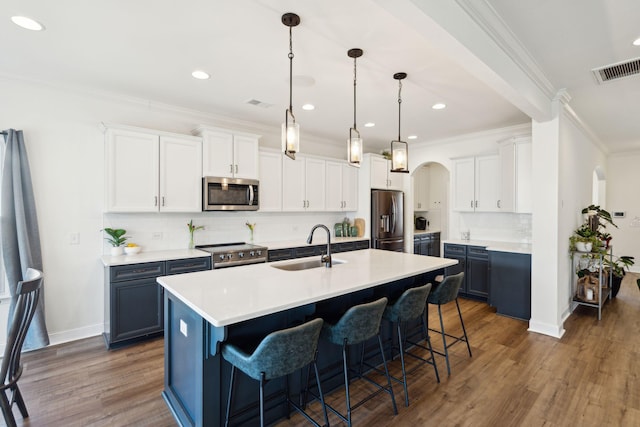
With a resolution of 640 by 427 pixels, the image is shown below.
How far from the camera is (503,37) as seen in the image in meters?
2.32

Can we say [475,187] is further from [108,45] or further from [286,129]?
[108,45]

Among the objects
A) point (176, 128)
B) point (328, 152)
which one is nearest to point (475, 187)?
point (328, 152)

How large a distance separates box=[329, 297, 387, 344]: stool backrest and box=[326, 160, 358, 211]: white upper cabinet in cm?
347

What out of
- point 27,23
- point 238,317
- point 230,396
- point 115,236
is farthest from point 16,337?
point 27,23

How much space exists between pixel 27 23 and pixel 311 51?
2007 mm

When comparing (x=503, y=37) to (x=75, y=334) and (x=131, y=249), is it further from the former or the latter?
(x=75, y=334)

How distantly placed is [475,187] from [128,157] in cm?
489

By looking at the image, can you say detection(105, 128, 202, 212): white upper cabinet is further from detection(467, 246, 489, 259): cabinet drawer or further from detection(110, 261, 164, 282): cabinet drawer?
detection(467, 246, 489, 259): cabinet drawer

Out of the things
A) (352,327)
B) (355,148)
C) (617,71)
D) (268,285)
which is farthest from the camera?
(617,71)

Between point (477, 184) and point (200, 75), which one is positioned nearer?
point (200, 75)

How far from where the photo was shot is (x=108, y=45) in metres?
2.54

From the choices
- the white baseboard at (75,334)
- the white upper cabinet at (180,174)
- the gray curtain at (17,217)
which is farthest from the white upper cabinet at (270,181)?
the gray curtain at (17,217)

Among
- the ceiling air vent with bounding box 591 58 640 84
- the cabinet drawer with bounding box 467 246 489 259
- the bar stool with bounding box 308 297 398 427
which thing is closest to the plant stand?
the cabinet drawer with bounding box 467 246 489 259

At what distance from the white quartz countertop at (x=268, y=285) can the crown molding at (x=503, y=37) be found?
5.93ft
